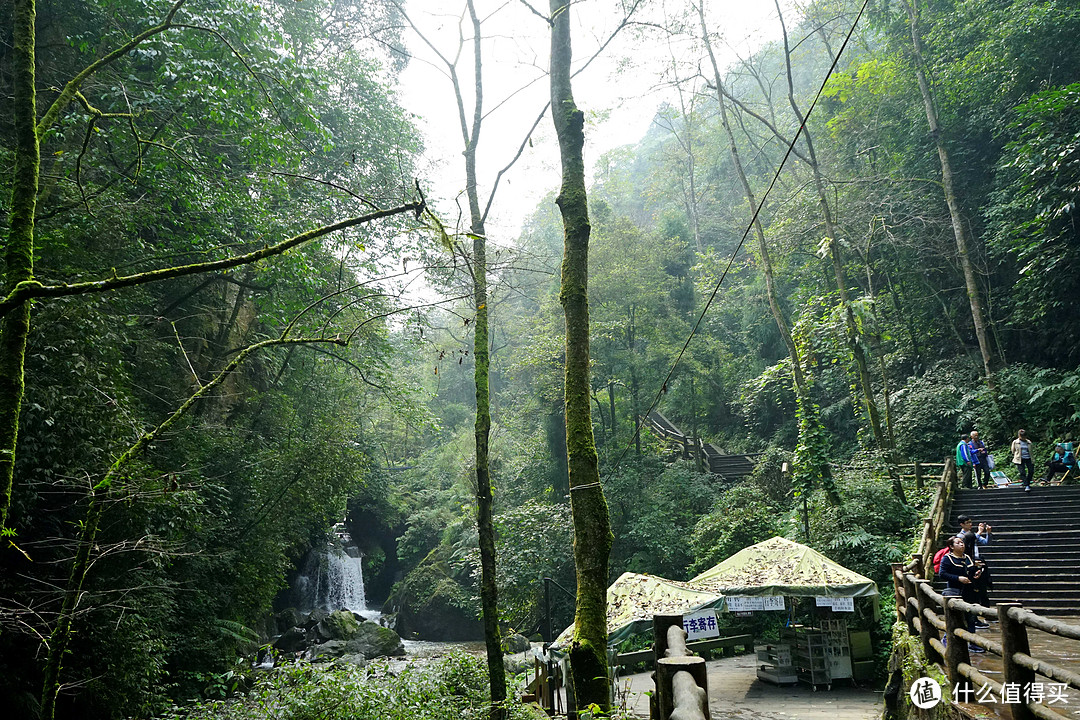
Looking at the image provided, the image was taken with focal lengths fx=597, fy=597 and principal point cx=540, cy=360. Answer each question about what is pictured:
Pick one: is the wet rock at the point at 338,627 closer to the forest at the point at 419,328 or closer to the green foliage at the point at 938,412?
the forest at the point at 419,328

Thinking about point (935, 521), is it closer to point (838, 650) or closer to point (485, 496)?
point (838, 650)

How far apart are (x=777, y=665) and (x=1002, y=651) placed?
305 inches

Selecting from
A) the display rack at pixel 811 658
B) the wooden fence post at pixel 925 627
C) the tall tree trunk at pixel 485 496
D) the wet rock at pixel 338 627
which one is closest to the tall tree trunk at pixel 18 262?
the tall tree trunk at pixel 485 496

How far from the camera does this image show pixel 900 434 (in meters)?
17.8

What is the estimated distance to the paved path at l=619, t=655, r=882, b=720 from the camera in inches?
337

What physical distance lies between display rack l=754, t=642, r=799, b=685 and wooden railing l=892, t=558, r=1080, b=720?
4.46 meters

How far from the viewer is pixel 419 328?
4633mm

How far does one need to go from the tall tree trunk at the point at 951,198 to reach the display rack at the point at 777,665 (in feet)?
32.4

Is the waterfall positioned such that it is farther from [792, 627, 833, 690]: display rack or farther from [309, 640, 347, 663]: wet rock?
[792, 627, 833, 690]: display rack

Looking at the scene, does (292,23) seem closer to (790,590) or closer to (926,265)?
(790,590)

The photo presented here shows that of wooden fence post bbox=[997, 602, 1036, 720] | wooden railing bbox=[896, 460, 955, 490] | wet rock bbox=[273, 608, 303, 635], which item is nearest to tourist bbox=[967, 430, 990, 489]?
wooden railing bbox=[896, 460, 955, 490]

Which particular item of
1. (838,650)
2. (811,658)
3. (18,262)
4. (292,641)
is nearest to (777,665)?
(811,658)

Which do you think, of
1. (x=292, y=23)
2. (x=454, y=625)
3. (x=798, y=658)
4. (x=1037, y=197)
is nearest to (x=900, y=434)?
(x=1037, y=197)

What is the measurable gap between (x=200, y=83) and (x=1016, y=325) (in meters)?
20.6
